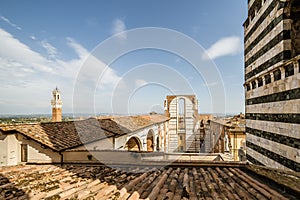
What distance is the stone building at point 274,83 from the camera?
→ 12.0 ft

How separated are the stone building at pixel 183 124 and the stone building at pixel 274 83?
17766 millimetres

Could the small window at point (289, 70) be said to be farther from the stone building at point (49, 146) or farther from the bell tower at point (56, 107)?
the bell tower at point (56, 107)

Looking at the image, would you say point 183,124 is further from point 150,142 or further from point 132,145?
point 132,145

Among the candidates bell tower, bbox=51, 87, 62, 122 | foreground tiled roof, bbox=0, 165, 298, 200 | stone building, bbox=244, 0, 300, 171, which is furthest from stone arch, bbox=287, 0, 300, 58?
bell tower, bbox=51, 87, 62, 122

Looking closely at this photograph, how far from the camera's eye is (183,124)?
24.7m

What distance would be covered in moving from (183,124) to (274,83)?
2082 centimetres

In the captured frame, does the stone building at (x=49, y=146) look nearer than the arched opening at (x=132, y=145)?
Yes

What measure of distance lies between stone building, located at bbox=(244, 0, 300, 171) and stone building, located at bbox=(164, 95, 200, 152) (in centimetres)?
1777

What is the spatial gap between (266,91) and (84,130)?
8918 mm

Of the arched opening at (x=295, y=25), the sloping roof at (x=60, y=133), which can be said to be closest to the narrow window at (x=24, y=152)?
the sloping roof at (x=60, y=133)

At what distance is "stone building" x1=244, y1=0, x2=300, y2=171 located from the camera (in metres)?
3.66

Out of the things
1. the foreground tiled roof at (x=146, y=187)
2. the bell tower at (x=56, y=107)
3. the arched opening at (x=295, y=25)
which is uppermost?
the arched opening at (x=295, y=25)

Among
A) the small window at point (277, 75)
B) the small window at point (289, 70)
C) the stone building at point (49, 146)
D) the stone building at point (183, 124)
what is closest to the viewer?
the small window at point (289, 70)

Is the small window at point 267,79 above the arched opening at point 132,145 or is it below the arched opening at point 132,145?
above
